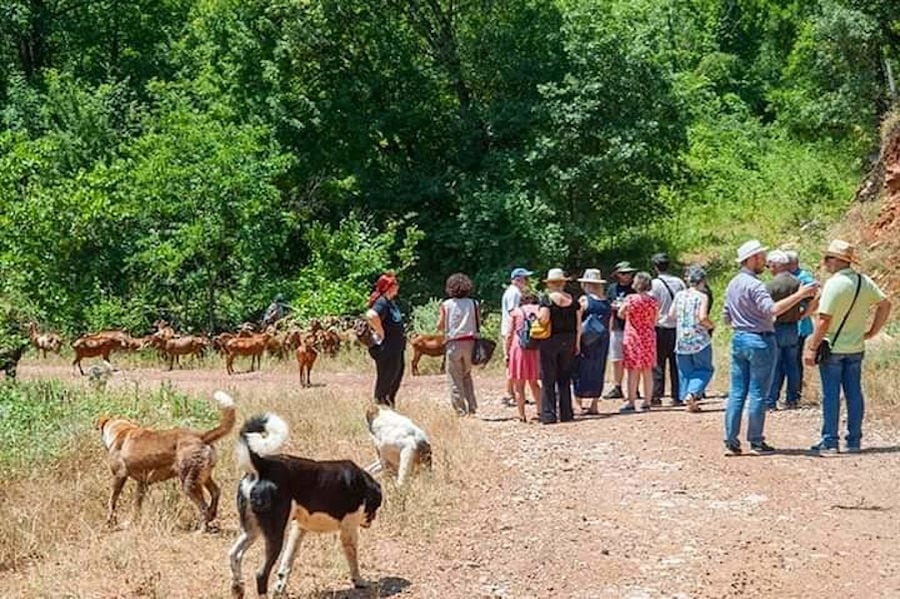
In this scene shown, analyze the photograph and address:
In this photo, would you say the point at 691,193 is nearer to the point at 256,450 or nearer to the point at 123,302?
the point at 123,302

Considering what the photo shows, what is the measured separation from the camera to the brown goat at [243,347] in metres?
17.7

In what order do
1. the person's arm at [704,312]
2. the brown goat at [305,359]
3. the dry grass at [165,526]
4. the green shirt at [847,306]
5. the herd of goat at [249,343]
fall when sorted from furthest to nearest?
the herd of goat at [249,343]
the brown goat at [305,359]
the person's arm at [704,312]
the green shirt at [847,306]
the dry grass at [165,526]

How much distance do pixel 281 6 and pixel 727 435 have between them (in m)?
20.1

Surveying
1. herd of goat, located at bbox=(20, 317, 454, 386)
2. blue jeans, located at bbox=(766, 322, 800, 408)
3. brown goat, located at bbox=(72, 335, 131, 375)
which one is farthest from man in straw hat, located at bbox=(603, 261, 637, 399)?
brown goat, located at bbox=(72, 335, 131, 375)

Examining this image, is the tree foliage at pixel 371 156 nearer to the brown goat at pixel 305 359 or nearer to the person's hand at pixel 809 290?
the brown goat at pixel 305 359

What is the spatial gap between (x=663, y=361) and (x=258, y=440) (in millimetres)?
7789

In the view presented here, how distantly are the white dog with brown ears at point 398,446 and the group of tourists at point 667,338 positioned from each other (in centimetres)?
198

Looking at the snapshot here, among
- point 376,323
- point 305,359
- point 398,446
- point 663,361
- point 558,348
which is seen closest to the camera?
point 398,446

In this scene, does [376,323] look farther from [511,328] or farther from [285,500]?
[285,500]

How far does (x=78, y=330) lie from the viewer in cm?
2378

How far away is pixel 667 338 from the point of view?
12500 millimetres

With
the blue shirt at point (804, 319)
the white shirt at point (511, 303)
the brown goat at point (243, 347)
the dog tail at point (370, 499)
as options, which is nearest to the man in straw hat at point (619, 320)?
the white shirt at point (511, 303)

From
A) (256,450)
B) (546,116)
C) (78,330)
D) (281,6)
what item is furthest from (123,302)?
(256,450)

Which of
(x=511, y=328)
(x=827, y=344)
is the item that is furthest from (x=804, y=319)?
(x=511, y=328)
